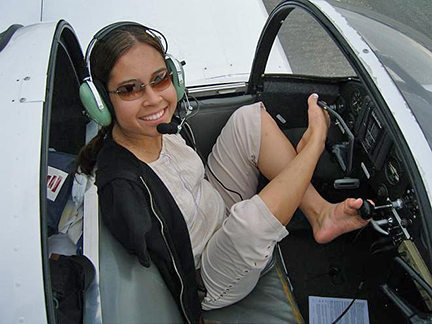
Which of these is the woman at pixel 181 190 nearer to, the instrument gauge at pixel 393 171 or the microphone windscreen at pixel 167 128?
the microphone windscreen at pixel 167 128

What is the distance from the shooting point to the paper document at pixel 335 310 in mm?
1488

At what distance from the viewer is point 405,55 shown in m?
1.18

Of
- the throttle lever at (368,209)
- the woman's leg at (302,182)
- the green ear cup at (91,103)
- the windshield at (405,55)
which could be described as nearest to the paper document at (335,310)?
the woman's leg at (302,182)

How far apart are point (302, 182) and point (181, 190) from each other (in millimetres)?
380

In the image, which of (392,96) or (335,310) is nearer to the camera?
(392,96)

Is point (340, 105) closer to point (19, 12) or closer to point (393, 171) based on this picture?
point (393, 171)

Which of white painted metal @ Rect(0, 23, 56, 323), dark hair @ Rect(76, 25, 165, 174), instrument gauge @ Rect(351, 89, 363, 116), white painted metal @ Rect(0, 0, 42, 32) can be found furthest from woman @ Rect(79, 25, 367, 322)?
white painted metal @ Rect(0, 0, 42, 32)

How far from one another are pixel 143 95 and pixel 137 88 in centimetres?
3

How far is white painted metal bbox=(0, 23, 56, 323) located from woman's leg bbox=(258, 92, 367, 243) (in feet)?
2.11

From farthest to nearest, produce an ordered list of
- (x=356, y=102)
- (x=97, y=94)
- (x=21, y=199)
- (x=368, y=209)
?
(x=356, y=102) < (x=368, y=209) < (x=97, y=94) < (x=21, y=199)

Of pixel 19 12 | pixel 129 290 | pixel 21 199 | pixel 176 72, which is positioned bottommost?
pixel 129 290

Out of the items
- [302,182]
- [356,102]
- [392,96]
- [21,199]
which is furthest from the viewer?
[356,102]

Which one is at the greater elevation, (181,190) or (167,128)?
(167,128)

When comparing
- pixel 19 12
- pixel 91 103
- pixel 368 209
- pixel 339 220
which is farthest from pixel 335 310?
pixel 19 12
